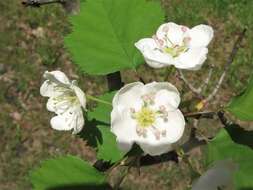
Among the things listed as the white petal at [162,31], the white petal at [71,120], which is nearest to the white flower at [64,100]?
the white petal at [71,120]

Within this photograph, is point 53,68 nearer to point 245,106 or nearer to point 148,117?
point 148,117

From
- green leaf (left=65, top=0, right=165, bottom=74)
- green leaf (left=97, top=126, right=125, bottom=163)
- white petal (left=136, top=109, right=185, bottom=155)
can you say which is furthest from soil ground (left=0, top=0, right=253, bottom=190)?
white petal (left=136, top=109, right=185, bottom=155)

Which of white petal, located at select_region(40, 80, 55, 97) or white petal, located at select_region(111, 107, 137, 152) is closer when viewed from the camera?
white petal, located at select_region(111, 107, 137, 152)

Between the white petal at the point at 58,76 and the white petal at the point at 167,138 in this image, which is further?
the white petal at the point at 58,76

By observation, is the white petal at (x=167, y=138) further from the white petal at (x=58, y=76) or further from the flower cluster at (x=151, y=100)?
the white petal at (x=58, y=76)

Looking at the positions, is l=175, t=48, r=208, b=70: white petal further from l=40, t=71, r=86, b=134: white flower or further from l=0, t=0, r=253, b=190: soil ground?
l=0, t=0, r=253, b=190: soil ground
